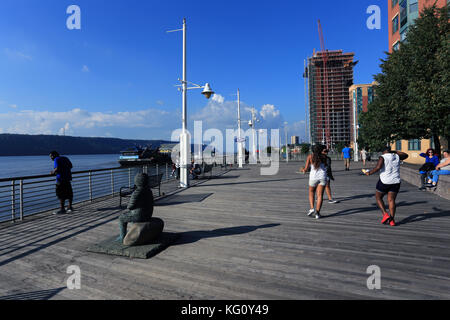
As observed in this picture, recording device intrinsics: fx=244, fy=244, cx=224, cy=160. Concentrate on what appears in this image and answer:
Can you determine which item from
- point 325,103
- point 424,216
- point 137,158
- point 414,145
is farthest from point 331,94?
point 424,216

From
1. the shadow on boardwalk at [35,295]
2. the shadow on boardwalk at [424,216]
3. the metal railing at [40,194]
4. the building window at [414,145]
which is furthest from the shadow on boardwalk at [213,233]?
the building window at [414,145]

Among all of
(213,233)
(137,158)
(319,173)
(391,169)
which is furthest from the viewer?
(137,158)

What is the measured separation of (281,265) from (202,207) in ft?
13.0

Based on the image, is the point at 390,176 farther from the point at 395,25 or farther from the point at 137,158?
the point at 137,158

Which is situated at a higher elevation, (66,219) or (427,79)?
(427,79)

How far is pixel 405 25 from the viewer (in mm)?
28312

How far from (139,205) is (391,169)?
4797 mm

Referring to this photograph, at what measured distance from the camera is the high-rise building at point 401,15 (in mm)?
26086

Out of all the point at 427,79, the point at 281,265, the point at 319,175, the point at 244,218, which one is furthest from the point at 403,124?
the point at 281,265

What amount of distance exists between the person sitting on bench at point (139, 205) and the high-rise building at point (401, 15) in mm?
30522

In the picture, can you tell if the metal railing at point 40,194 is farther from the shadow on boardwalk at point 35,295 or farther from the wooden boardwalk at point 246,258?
the shadow on boardwalk at point 35,295

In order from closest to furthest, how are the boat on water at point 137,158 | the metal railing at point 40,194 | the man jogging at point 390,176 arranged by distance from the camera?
the man jogging at point 390,176 < the metal railing at point 40,194 < the boat on water at point 137,158
